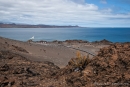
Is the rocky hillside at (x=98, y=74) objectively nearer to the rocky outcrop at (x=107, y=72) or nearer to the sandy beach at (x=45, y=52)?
the rocky outcrop at (x=107, y=72)

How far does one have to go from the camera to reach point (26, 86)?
752 centimetres

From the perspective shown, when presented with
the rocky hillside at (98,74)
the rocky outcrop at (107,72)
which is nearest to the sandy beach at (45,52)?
the rocky hillside at (98,74)

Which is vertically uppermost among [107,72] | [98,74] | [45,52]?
[107,72]

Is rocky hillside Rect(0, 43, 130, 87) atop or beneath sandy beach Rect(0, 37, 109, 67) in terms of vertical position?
atop

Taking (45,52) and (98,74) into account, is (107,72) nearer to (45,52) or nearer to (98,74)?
(98,74)

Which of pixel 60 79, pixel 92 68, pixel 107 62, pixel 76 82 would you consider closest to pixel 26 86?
pixel 60 79

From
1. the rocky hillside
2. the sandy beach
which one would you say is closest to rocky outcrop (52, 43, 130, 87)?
the rocky hillside

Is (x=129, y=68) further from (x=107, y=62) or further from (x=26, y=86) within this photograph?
(x=26, y=86)

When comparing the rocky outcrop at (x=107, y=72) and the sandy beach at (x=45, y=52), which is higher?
the rocky outcrop at (x=107, y=72)

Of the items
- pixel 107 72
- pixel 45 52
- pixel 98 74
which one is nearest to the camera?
pixel 107 72

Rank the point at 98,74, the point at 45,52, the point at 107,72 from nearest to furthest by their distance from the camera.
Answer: the point at 107,72 < the point at 98,74 < the point at 45,52

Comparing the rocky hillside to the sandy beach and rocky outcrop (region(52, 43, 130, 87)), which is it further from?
the sandy beach

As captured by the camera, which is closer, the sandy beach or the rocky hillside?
the rocky hillside

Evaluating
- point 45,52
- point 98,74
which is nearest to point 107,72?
point 98,74
